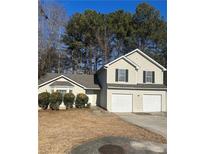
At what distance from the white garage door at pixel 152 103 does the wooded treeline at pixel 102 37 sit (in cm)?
678

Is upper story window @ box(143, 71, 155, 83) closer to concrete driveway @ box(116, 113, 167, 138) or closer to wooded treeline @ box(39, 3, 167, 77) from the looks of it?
concrete driveway @ box(116, 113, 167, 138)

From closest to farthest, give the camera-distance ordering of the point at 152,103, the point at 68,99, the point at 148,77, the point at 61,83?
the point at 68,99 < the point at 152,103 < the point at 61,83 < the point at 148,77

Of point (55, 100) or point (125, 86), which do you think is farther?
point (125, 86)

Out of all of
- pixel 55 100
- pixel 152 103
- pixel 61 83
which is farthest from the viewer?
pixel 61 83

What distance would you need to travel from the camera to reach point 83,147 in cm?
539

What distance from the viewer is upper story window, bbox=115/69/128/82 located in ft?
53.7

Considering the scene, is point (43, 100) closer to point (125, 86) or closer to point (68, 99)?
point (68, 99)

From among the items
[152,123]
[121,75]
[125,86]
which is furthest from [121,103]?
[152,123]

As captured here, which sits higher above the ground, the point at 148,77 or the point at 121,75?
the point at 121,75

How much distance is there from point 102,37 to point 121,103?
392 inches

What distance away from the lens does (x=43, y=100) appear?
1498cm
